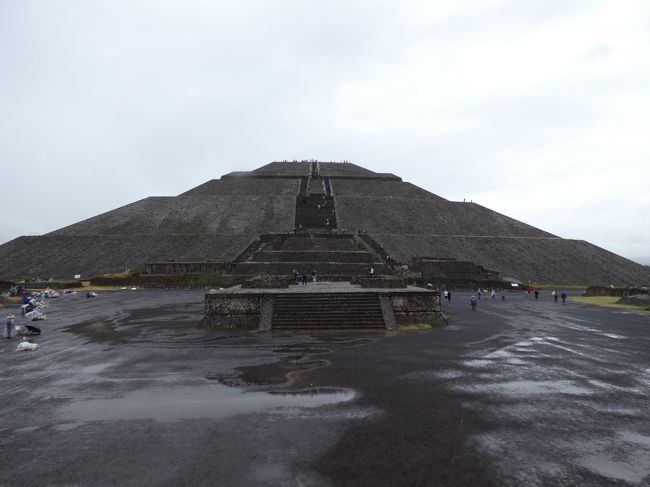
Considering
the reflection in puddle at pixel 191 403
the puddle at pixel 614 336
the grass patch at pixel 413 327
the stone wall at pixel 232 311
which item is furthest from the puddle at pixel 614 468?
the stone wall at pixel 232 311

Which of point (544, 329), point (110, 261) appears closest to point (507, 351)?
point (544, 329)

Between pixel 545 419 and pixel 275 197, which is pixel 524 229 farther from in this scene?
pixel 545 419

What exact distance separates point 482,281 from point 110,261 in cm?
3669

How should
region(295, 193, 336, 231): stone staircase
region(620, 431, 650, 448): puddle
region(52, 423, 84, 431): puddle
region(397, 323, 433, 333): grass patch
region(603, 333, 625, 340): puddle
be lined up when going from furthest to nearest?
region(295, 193, 336, 231): stone staircase < region(397, 323, 433, 333): grass patch < region(603, 333, 625, 340): puddle < region(52, 423, 84, 431): puddle < region(620, 431, 650, 448): puddle

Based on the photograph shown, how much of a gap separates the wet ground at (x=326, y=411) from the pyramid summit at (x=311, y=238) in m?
20.8

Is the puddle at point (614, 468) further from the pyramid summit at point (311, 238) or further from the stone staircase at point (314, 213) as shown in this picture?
the stone staircase at point (314, 213)

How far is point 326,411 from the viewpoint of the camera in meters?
7.34

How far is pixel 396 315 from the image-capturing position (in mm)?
16594

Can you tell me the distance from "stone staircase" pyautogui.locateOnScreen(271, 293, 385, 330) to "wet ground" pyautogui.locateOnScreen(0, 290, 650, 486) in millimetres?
1638

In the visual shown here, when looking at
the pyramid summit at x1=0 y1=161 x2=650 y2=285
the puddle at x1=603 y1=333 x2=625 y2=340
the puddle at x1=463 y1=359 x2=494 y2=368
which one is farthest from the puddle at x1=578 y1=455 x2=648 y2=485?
the pyramid summit at x1=0 y1=161 x2=650 y2=285

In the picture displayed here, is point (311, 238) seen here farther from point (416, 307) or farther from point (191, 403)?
point (191, 403)

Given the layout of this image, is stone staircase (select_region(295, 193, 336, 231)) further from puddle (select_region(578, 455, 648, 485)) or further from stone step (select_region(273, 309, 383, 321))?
puddle (select_region(578, 455, 648, 485))

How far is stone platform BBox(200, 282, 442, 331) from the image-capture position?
611 inches

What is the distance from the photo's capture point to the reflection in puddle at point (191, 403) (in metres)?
7.27
